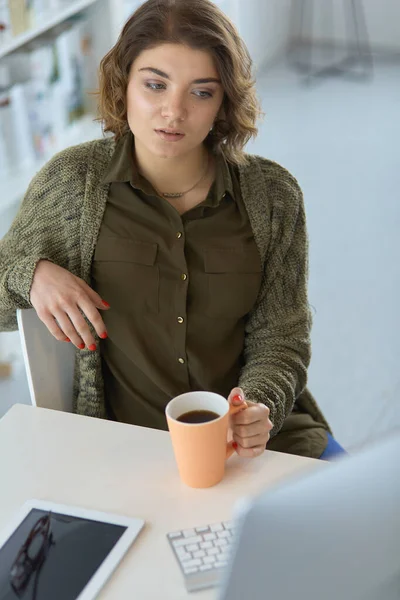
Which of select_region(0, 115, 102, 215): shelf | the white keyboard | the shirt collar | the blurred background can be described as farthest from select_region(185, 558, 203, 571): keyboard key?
select_region(0, 115, 102, 215): shelf

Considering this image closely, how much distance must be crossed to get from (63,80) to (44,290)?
216 centimetres

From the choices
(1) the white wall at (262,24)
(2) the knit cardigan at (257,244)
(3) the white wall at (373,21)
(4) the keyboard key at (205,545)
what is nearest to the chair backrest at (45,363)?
(2) the knit cardigan at (257,244)

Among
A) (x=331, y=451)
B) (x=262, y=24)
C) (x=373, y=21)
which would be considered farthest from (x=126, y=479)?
(x=373, y=21)

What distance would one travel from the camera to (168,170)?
1.54 m

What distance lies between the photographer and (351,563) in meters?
0.72

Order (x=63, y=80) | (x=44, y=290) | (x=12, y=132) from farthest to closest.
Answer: (x=63, y=80) < (x=12, y=132) < (x=44, y=290)

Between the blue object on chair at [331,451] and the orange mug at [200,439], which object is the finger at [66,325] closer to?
the orange mug at [200,439]

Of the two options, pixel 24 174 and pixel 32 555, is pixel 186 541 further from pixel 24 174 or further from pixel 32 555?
pixel 24 174

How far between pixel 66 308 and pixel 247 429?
348 millimetres

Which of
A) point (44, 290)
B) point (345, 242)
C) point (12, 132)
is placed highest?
point (44, 290)

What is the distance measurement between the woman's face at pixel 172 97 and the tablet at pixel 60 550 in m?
0.64

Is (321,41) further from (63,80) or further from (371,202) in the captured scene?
(63,80)

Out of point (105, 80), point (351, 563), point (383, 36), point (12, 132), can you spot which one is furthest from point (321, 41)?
point (351, 563)

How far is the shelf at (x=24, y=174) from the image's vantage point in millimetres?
2977
